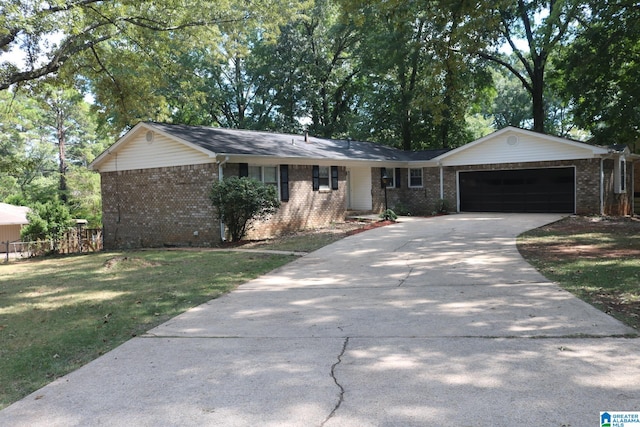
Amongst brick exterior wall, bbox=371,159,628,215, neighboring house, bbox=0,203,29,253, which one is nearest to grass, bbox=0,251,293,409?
brick exterior wall, bbox=371,159,628,215

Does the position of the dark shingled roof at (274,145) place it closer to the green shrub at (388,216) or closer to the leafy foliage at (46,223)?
the green shrub at (388,216)

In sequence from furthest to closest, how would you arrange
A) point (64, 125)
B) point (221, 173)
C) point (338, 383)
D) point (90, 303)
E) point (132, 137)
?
point (64, 125) → point (132, 137) → point (221, 173) → point (90, 303) → point (338, 383)

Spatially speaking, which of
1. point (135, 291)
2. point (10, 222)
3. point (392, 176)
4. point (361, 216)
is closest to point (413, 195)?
point (392, 176)

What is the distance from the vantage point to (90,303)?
7250mm

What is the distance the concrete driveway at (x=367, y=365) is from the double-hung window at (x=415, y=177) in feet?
53.9

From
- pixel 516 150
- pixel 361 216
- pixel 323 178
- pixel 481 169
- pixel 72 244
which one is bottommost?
pixel 72 244

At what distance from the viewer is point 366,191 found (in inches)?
878

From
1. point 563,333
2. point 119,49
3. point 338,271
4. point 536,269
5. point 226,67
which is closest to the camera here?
point 563,333

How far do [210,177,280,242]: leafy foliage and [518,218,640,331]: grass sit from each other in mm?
7439

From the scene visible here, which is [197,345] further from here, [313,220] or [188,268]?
[313,220]

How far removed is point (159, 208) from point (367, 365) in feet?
49.0

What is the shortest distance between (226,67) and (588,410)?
36849mm

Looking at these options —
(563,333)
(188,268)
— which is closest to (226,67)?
(188,268)

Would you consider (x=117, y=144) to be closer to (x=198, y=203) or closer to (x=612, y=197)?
(x=198, y=203)
